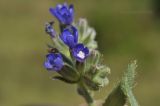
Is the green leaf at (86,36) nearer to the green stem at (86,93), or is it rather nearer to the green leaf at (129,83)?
the green stem at (86,93)

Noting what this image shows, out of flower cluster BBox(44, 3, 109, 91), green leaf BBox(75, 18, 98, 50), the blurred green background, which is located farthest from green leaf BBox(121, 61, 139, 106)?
the blurred green background

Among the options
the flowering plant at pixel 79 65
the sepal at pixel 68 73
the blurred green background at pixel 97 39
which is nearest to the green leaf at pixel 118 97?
the flowering plant at pixel 79 65

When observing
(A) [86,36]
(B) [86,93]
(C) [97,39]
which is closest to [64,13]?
(A) [86,36]

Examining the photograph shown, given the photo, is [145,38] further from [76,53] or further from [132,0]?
[76,53]

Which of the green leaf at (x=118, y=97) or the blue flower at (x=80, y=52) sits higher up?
the blue flower at (x=80, y=52)

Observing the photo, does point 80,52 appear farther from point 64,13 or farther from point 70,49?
point 64,13

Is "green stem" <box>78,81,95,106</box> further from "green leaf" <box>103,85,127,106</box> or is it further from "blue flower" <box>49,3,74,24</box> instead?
"blue flower" <box>49,3,74,24</box>

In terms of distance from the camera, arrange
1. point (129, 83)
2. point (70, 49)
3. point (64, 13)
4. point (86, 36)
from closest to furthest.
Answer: point (129, 83)
point (70, 49)
point (64, 13)
point (86, 36)

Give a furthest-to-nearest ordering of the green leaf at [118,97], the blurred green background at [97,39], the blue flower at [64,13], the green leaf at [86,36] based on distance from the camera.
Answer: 1. the blurred green background at [97,39]
2. the green leaf at [86,36]
3. the blue flower at [64,13]
4. the green leaf at [118,97]
